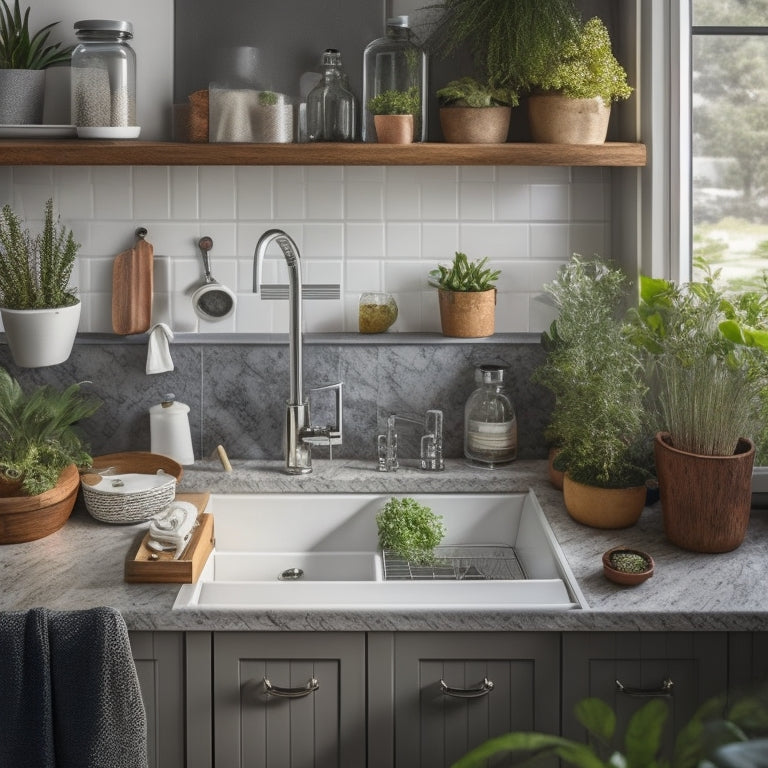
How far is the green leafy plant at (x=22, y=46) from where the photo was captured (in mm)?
2604

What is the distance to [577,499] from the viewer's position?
7.74ft

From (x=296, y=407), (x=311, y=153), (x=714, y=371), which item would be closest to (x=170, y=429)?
(x=296, y=407)

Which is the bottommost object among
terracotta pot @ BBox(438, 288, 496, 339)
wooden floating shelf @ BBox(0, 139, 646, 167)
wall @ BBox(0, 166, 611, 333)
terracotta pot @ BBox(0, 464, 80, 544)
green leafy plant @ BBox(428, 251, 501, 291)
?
terracotta pot @ BBox(0, 464, 80, 544)

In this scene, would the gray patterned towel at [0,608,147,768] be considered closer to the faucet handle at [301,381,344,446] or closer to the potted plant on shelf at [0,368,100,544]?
the potted plant on shelf at [0,368,100,544]

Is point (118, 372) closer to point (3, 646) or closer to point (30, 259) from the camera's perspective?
point (30, 259)

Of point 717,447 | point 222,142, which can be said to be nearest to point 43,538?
point 222,142

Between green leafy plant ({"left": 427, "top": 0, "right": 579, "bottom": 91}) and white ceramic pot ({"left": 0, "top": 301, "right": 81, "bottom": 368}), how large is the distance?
113 centimetres

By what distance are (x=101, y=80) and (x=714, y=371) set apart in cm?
156

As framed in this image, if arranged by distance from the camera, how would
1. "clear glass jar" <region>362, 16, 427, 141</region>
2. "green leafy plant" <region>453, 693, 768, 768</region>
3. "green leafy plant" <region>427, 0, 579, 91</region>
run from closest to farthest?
"green leafy plant" <region>453, 693, 768, 768</region> < "green leafy plant" <region>427, 0, 579, 91</region> < "clear glass jar" <region>362, 16, 427, 141</region>

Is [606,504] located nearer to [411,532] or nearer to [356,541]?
[411,532]

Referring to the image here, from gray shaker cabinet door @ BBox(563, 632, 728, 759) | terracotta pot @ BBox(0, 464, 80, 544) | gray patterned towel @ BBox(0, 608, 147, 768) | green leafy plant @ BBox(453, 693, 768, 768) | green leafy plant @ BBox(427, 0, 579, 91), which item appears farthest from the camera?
green leafy plant @ BBox(427, 0, 579, 91)

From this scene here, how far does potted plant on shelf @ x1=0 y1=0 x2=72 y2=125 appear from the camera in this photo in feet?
8.47

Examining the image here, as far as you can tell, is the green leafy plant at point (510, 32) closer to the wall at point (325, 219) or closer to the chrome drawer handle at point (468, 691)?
the wall at point (325, 219)

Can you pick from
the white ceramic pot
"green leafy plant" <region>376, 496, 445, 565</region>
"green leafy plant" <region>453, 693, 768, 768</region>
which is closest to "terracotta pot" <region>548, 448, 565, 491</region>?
"green leafy plant" <region>376, 496, 445, 565</region>
